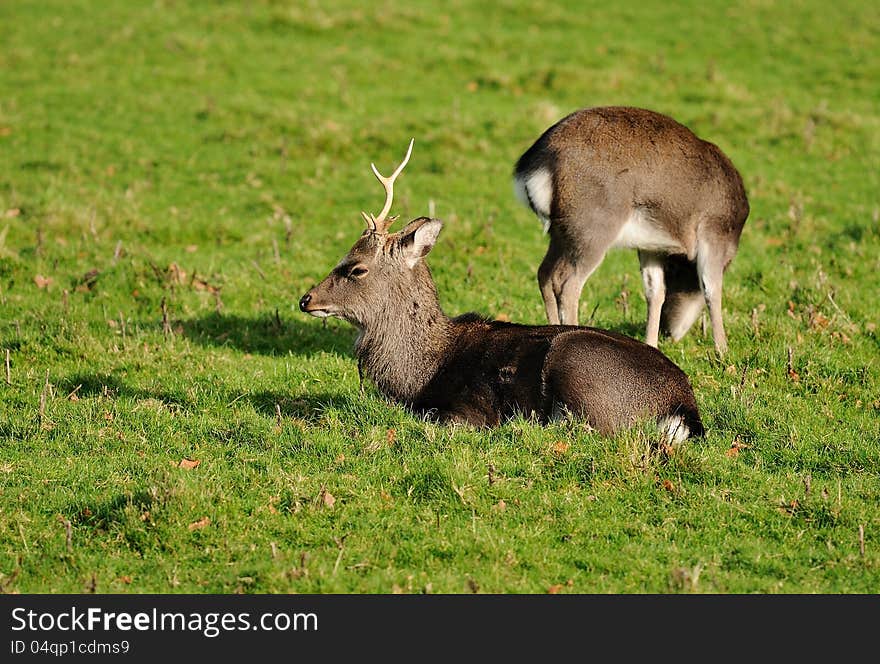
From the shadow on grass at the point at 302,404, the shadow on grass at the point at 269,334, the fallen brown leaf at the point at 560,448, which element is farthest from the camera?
the shadow on grass at the point at 269,334

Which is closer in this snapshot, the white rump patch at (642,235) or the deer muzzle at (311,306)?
the deer muzzle at (311,306)

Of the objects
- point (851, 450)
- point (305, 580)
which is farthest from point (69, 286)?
point (851, 450)

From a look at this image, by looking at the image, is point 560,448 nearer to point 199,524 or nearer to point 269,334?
point 199,524

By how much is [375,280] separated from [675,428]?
2221 millimetres

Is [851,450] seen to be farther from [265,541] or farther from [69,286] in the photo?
[69,286]

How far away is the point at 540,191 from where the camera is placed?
9430 mm

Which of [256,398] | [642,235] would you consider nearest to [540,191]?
[642,235]

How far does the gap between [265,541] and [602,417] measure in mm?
2163

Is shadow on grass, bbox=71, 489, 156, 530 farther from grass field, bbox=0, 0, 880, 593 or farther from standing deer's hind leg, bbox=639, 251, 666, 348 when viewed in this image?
standing deer's hind leg, bbox=639, 251, 666, 348

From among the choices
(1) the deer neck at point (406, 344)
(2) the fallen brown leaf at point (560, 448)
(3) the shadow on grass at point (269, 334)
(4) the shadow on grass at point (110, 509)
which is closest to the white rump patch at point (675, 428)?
(2) the fallen brown leaf at point (560, 448)

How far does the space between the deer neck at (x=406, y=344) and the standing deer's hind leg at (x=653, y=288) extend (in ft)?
7.39

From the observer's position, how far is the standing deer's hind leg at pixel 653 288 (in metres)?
9.80

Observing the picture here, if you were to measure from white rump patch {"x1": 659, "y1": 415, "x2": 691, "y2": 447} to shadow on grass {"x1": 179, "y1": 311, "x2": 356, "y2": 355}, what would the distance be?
315cm

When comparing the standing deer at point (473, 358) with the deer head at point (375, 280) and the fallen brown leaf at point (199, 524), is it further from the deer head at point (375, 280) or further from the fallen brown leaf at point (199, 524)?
the fallen brown leaf at point (199, 524)
